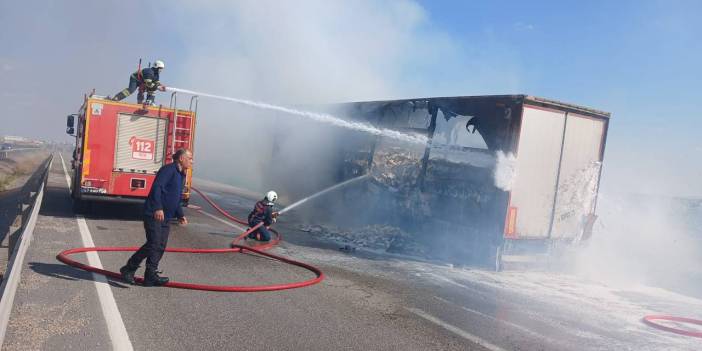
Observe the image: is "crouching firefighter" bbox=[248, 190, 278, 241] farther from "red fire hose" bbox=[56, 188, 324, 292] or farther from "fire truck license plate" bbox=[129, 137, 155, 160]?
"fire truck license plate" bbox=[129, 137, 155, 160]

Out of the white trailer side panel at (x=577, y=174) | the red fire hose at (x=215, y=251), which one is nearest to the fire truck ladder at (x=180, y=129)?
the red fire hose at (x=215, y=251)

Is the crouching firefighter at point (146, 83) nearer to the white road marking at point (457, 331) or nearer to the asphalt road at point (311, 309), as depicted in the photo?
the asphalt road at point (311, 309)

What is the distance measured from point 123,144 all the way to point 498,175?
7313mm

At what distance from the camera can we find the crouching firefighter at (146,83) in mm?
11266

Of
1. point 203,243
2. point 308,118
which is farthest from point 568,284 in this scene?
point 308,118

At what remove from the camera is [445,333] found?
529cm

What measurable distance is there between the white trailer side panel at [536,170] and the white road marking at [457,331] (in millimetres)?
4224

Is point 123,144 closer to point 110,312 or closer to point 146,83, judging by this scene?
point 146,83

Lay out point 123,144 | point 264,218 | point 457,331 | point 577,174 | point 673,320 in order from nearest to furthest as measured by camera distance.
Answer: point 457,331, point 673,320, point 264,218, point 577,174, point 123,144

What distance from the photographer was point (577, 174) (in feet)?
34.2

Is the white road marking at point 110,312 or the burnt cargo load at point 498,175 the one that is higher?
the burnt cargo load at point 498,175

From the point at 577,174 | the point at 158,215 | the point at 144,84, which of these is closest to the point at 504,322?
the point at 158,215

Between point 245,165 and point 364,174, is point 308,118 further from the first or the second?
point 245,165

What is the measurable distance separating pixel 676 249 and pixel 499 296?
10206 mm
